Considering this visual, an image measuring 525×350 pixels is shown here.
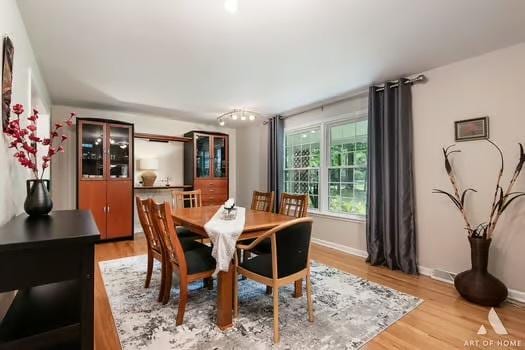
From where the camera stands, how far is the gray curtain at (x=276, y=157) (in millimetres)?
4918

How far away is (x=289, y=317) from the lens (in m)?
2.11

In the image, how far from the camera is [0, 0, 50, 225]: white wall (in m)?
1.49

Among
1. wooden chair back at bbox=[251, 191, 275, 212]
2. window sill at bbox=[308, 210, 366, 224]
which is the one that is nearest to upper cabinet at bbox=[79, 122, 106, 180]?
wooden chair back at bbox=[251, 191, 275, 212]

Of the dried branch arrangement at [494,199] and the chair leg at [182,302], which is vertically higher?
the dried branch arrangement at [494,199]

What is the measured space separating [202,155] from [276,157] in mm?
1507

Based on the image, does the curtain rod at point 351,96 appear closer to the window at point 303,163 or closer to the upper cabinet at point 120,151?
the window at point 303,163

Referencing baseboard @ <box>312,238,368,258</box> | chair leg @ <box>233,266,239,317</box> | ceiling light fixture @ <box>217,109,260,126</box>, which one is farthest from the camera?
ceiling light fixture @ <box>217,109,260,126</box>

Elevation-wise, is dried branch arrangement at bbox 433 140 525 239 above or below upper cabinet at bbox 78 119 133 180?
below

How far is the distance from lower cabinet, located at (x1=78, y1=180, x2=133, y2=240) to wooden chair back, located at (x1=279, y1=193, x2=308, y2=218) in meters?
2.84

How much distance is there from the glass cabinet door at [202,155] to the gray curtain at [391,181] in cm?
314

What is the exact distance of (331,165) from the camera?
4254mm

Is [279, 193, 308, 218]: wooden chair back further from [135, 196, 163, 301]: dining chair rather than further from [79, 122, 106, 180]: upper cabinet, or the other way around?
[79, 122, 106, 180]: upper cabinet

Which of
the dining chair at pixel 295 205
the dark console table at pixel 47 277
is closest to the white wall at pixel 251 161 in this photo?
the dining chair at pixel 295 205

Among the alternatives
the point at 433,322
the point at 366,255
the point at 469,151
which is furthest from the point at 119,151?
the point at 469,151
